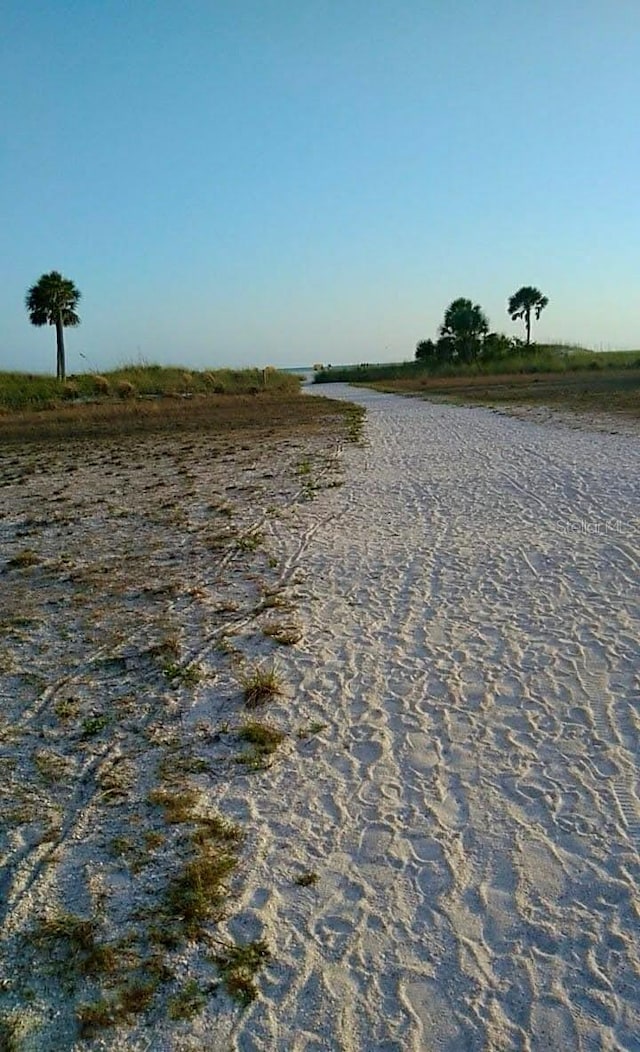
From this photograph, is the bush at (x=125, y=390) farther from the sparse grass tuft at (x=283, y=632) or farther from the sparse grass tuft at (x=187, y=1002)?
→ the sparse grass tuft at (x=187, y=1002)

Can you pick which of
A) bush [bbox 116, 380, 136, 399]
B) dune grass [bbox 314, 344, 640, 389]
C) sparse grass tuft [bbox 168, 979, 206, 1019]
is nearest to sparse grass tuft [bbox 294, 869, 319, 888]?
sparse grass tuft [bbox 168, 979, 206, 1019]

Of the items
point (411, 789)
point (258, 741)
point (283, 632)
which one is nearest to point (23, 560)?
point (283, 632)

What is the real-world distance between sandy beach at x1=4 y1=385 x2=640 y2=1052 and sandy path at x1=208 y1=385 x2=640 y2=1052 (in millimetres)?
11

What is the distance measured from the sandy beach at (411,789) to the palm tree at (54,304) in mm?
39976

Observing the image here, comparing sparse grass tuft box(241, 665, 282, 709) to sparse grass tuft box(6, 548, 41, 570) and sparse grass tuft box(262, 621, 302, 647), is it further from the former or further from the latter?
sparse grass tuft box(6, 548, 41, 570)

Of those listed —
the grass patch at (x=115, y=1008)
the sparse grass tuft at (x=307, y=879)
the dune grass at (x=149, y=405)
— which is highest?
the dune grass at (x=149, y=405)

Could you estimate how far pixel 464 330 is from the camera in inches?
2869

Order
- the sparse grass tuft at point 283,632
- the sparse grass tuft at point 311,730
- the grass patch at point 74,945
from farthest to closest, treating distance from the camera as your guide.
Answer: the sparse grass tuft at point 283,632
the sparse grass tuft at point 311,730
the grass patch at point 74,945

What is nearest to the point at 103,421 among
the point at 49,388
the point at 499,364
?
the point at 49,388

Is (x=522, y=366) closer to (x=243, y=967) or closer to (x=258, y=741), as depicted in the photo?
(x=258, y=741)

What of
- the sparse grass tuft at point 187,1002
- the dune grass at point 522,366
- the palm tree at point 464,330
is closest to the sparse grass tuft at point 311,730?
the sparse grass tuft at point 187,1002

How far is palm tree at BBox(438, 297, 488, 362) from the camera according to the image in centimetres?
7244

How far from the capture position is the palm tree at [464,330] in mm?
72438

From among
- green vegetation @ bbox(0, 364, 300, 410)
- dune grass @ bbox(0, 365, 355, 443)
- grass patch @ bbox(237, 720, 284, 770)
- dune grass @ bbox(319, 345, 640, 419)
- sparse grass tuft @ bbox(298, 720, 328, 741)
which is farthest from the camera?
green vegetation @ bbox(0, 364, 300, 410)
